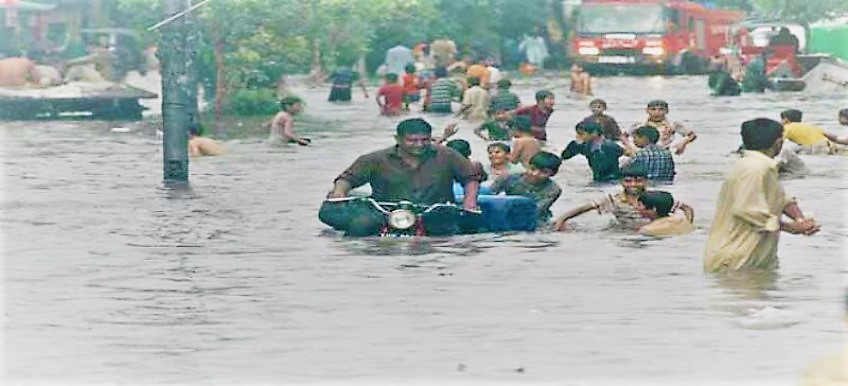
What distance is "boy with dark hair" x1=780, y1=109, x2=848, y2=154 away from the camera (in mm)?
26828

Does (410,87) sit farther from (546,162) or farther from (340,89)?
(546,162)

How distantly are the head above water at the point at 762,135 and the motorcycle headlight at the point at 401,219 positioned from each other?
175 inches

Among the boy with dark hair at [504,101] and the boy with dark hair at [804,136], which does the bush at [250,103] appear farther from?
the boy with dark hair at [804,136]

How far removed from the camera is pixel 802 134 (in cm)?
2702

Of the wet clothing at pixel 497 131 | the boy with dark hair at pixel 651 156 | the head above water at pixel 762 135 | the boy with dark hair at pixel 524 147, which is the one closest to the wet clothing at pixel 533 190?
the boy with dark hair at pixel 524 147

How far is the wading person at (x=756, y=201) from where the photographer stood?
13812 millimetres

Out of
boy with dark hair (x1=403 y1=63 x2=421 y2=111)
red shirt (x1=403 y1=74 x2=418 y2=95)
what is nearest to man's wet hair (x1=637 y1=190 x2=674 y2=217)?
boy with dark hair (x1=403 y1=63 x2=421 y2=111)

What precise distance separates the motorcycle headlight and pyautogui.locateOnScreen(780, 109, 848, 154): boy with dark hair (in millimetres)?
9532

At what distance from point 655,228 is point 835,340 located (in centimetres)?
626

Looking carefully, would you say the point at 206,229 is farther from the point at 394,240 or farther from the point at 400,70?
the point at 400,70

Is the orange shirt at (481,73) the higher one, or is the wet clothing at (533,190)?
the wet clothing at (533,190)

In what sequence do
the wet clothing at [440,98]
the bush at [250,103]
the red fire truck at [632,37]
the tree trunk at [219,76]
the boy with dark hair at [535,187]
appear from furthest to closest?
the red fire truck at [632,37] → the wet clothing at [440,98] → the bush at [250,103] → the tree trunk at [219,76] → the boy with dark hair at [535,187]

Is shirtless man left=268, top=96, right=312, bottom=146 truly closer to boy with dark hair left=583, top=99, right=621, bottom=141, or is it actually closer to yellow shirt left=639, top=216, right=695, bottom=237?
boy with dark hair left=583, top=99, right=621, bottom=141

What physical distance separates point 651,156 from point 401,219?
18.4 ft
